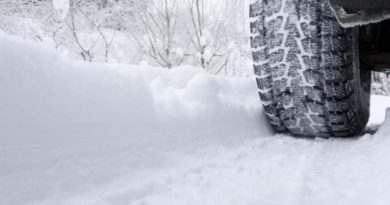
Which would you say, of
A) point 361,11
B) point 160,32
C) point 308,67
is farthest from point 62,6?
point 361,11

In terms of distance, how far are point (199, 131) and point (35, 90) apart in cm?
62

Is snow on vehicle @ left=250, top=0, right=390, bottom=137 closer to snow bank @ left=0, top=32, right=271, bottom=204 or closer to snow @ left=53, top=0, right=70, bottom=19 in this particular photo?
snow bank @ left=0, top=32, right=271, bottom=204

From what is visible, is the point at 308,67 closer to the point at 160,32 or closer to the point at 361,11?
the point at 361,11

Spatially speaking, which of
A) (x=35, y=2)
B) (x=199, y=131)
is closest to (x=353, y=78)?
(x=199, y=131)

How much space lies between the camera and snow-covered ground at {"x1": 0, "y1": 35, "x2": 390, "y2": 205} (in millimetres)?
930

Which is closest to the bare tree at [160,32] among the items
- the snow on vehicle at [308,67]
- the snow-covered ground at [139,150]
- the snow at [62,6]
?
the snow at [62,6]

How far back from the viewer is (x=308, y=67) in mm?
1438

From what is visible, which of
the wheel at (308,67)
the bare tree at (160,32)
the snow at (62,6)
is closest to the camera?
the wheel at (308,67)

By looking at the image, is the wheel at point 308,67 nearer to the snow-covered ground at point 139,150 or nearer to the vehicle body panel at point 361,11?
the snow-covered ground at point 139,150

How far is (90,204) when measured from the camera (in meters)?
0.91

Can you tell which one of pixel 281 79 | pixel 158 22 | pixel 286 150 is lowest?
pixel 286 150

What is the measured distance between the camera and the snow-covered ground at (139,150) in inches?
36.6

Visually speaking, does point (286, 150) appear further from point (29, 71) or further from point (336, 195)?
point (29, 71)

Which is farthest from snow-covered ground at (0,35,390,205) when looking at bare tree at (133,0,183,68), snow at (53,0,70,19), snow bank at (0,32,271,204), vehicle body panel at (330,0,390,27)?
bare tree at (133,0,183,68)
